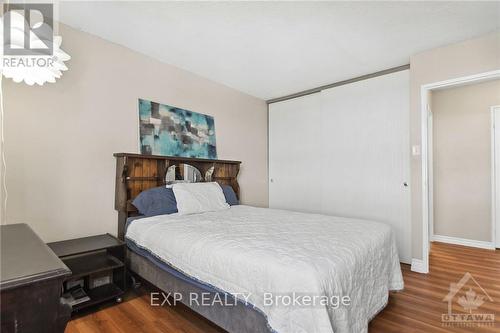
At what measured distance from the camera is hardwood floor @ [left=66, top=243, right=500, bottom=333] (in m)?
1.76

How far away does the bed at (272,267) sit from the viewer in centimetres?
121

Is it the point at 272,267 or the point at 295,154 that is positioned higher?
the point at 295,154

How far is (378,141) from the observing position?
328 centimetres

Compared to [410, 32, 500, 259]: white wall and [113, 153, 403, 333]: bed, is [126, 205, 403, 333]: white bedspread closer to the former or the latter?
[113, 153, 403, 333]: bed

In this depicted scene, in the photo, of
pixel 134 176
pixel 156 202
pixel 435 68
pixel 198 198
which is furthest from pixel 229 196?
pixel 435 68

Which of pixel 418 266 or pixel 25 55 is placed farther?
pixel 418 266

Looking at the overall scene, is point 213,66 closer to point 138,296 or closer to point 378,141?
point 378,141

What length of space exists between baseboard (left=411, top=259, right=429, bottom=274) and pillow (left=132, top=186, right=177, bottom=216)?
9.08 feet

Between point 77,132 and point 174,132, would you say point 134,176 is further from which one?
point 174,132

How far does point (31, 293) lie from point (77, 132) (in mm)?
2022

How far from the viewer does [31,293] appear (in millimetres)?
728

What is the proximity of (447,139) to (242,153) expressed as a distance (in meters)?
3.36

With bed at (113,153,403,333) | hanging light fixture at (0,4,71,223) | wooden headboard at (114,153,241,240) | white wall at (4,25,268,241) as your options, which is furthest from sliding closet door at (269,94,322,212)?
hanging light fixture at (0,4,71,223)

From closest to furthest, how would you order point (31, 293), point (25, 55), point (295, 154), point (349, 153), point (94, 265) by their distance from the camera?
point (31, 293) < point (25, 55) < point (94, 265) < point (349, 153) < point (295, 154)
